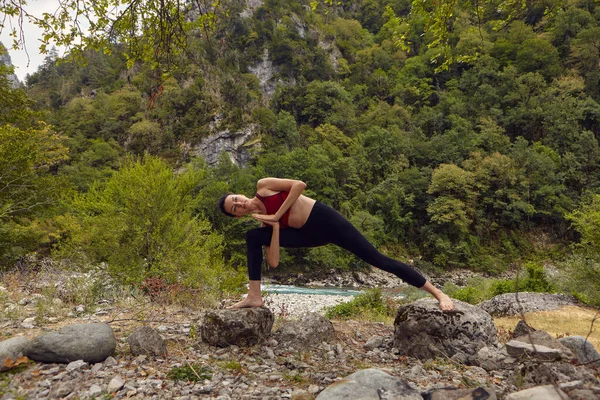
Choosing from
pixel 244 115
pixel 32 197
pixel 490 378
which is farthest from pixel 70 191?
pixel 244 115

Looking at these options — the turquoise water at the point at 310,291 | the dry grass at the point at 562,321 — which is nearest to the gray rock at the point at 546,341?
the dry grass at the point at 562,321

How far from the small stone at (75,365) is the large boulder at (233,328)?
124cm

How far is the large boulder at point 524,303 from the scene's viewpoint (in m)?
12.4

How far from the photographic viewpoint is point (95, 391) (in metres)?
2.71

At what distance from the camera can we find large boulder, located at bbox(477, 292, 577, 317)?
12.4 meters

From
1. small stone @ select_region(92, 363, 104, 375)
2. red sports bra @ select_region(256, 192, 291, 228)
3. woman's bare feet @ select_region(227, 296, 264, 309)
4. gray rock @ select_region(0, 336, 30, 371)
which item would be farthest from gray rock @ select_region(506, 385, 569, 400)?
gray rock @ select_region(0, 336, 30, 371)

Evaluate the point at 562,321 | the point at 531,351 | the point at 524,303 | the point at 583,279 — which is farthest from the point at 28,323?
the point at 583,279

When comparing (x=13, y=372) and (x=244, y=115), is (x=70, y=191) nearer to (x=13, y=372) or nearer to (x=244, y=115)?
(x=13, y=372)

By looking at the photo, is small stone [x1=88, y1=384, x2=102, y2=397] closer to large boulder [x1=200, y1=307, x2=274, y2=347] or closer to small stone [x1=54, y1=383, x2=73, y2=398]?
small stone [x1=54, y1=383, x2=73, y2=398]

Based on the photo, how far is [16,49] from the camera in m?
3.59

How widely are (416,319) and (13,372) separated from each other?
3.93m

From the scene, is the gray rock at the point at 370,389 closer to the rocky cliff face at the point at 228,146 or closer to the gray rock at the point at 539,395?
the gray rock at the point at 539,395

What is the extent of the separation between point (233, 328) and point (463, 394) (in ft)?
8.05

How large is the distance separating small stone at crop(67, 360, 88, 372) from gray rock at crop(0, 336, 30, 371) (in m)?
0.47
